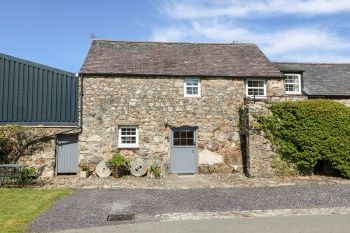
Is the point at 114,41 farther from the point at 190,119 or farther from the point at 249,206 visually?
the point at 249,206

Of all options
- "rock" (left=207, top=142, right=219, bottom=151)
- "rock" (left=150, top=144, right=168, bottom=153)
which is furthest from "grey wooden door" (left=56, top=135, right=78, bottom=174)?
"rock" (left=207, top=142, right=219, bottom=151)

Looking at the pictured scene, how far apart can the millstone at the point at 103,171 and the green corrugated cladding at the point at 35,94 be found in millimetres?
2728

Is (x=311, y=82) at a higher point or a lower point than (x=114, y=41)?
lower

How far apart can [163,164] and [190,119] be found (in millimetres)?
2730

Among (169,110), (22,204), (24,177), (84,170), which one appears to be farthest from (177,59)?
(22,204)

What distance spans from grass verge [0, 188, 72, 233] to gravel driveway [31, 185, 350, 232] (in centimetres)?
33

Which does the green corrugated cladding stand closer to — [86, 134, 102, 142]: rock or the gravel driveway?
[86, 134, 102, 142]: rock

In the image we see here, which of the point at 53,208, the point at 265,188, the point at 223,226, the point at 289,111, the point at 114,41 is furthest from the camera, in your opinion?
the point at 114,41

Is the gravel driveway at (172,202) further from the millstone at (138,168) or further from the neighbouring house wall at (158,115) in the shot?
the neighbouring house wall at (158,115)

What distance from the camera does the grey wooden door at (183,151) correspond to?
19.0m

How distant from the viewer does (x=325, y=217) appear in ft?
30.6

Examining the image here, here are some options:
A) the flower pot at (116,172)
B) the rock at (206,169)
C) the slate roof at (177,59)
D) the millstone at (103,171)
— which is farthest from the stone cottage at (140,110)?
the flower pot at (116,172)

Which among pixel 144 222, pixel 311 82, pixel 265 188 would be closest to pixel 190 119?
pixel 265 188

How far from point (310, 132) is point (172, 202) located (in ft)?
28.6
